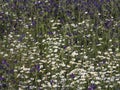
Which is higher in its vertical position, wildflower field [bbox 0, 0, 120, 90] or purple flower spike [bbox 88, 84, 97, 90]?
wildflower field [bbox 0, 0, 120, 90]

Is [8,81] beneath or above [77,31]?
beneath

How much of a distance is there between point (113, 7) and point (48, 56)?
7.43ft

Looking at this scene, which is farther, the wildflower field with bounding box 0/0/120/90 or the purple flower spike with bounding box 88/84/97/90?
the wildflower field with bounding box 0/0/120/90

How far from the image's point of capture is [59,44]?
6.87m

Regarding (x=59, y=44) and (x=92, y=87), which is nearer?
(x=92, y=87)

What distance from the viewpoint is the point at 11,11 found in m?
8.57

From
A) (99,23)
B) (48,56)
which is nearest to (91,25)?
(99,23)

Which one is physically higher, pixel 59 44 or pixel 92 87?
pixel 59 44

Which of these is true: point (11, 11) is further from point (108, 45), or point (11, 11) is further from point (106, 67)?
point (106, 67)

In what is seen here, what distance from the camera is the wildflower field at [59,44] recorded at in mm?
5673

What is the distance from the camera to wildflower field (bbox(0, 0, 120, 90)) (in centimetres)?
567

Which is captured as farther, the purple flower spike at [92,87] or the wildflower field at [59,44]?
the wildflower field at [59,44]

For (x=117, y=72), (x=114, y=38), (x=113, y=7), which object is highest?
(x=113, y=7)

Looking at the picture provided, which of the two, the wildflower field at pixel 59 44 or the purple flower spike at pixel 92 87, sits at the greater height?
the wildflower field at pixel 59 44
